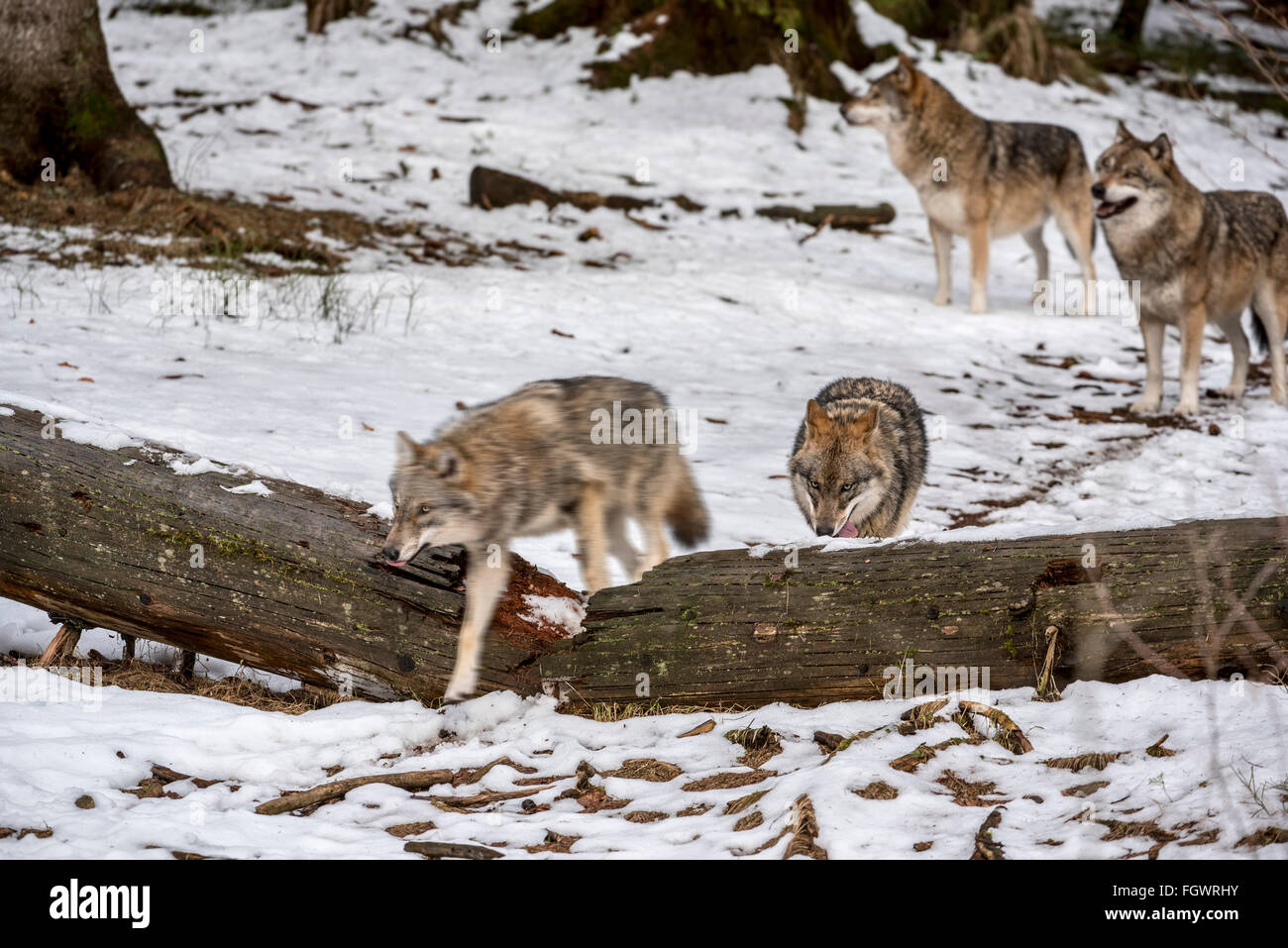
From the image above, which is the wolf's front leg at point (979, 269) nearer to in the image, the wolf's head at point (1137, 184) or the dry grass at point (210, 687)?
the wolf's head at point (1137, 184)

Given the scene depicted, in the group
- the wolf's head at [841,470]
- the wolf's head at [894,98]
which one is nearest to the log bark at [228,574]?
the wolf's head at [841,470]

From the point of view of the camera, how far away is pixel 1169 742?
368 centimetres

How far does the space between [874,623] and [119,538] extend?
10.4ft

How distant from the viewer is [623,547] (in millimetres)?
6117

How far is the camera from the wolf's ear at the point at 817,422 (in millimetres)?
6215

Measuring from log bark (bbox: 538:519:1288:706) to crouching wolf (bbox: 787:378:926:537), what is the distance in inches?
62.4

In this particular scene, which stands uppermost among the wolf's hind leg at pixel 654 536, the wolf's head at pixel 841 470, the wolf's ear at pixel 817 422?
the wolf's ear at pixel 817 422

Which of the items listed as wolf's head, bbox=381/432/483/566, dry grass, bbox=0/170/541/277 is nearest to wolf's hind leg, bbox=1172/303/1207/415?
dry grass, bbox=0/170/541/277

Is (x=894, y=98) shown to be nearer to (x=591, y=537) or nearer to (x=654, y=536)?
(x=654, y=536)

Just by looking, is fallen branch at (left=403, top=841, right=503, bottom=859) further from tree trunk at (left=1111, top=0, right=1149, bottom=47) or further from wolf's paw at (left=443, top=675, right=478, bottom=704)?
tree trunk at (left=1111, top=0, right=1149, bottom=47)

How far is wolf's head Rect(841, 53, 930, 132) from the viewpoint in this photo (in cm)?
1357

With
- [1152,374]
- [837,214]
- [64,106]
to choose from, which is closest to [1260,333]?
[1152,374]

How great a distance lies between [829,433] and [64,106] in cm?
955

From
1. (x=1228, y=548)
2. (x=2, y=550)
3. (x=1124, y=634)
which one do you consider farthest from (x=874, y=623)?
(x=2, y=550)
